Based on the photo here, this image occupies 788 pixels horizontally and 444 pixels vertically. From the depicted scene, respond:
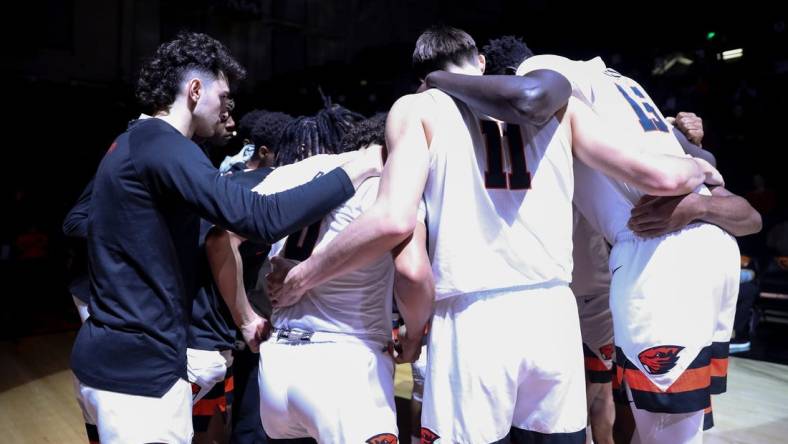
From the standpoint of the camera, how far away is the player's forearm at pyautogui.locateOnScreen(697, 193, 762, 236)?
1972 millimetres

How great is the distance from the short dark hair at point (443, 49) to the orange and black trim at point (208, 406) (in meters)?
1.84

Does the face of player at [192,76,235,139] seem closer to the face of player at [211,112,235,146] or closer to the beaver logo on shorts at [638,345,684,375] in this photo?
the face of player at [211,112,235,146]

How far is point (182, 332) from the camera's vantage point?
169cm

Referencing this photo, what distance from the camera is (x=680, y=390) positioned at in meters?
1.90

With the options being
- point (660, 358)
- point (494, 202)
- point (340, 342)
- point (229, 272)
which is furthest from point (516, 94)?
point (229, 272)

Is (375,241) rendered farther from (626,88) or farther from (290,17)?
(290,17)

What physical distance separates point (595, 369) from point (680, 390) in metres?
0.99

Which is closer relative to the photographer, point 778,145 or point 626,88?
point 626,88

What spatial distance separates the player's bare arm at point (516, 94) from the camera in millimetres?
1585

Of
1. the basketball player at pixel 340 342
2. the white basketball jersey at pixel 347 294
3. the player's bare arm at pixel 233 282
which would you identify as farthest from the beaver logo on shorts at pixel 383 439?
the player's bare arm at pixel 233 282

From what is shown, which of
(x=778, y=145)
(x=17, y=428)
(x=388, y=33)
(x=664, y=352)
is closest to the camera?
(x=664, y=352)

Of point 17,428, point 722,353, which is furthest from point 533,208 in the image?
point 17,428

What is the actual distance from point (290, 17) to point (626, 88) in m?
14.5

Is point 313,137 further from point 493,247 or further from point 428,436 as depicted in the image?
point 428,436
